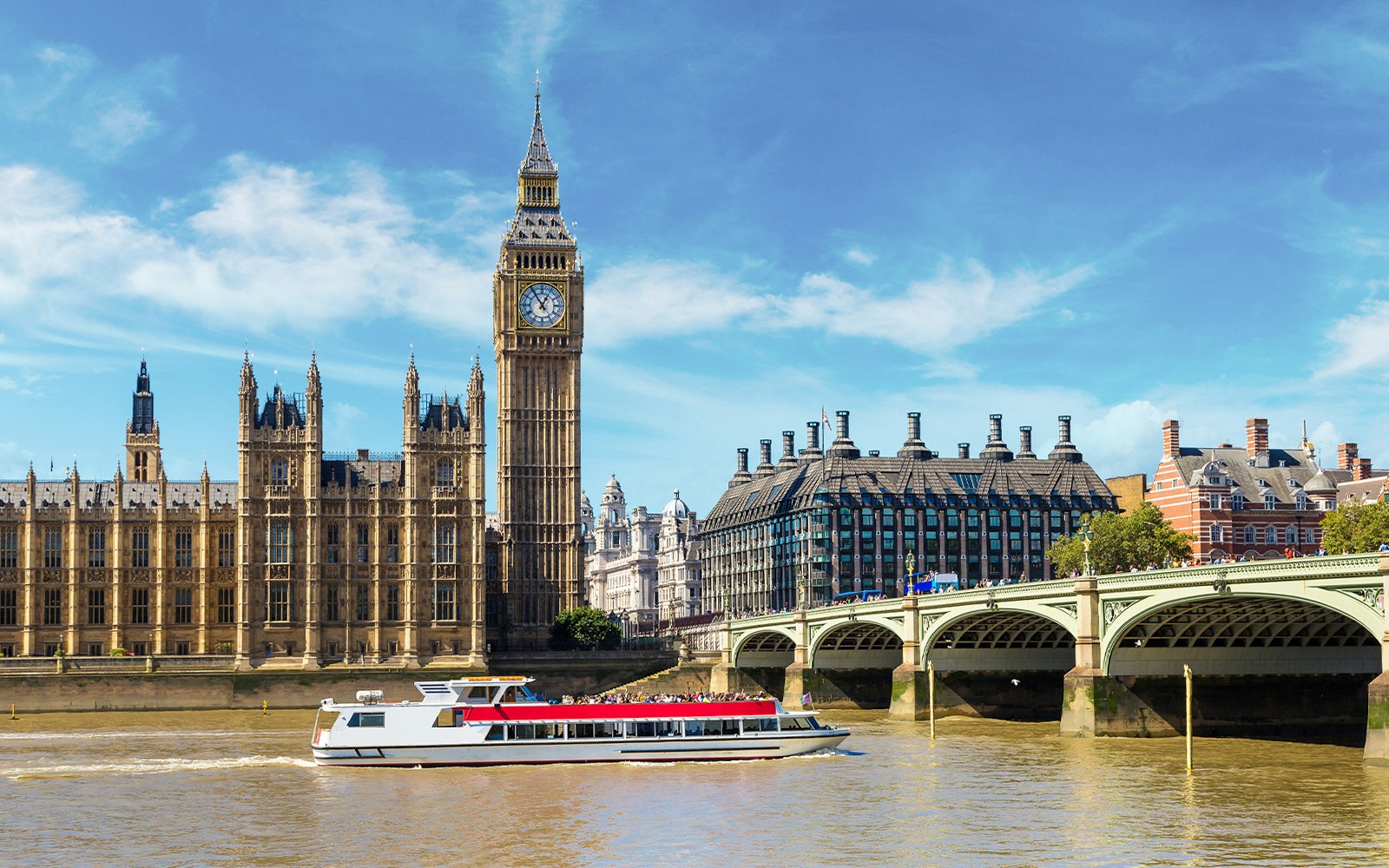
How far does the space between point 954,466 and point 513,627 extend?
178 ft

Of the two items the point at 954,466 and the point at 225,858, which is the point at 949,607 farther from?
the point at 954,466

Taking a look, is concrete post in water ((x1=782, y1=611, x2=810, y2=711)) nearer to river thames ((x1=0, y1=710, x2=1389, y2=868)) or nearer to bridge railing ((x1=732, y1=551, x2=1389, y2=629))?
bridge railing ((x1=732, y1=551, x2=1389, y2=629))

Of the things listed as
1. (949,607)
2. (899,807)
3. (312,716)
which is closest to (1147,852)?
(899,807)

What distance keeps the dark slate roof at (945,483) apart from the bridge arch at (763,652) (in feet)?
109

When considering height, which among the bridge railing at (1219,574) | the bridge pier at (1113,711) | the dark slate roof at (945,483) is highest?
the dark slate roof at (945,483)

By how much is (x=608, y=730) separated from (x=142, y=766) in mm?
19553

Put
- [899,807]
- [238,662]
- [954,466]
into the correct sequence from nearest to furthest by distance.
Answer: [899,807] < [238,662] < [954,466]

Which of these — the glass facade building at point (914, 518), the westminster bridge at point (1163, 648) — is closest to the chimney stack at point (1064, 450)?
the glass facade building at point (914, 518)

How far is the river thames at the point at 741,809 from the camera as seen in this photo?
164ft

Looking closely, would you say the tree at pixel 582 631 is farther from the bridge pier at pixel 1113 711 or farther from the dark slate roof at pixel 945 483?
the bridge pier at pixel 1113 711

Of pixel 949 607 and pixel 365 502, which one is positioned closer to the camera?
pixel 949 607

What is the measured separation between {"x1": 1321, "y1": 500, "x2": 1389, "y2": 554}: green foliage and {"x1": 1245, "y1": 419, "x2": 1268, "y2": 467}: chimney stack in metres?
35.7

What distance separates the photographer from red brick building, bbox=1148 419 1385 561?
500 ft

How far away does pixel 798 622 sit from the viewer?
126 metres
